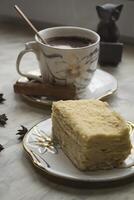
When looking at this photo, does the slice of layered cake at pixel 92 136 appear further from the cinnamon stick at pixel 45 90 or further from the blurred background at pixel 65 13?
the blurred background at pixel 65 13

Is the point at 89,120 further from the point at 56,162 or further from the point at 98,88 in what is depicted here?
the point at 98,88

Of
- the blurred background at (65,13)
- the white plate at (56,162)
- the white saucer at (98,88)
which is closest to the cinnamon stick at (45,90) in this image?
the white saucer at (98,88)

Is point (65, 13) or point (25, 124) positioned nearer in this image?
point (25, 124)

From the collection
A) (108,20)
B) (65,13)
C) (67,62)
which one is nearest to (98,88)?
(67,62)

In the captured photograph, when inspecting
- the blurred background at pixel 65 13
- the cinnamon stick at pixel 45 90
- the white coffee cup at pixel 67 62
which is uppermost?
the white coffee cup at pixel 67 62

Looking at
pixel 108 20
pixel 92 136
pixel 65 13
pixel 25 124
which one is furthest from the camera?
pixel 65 13

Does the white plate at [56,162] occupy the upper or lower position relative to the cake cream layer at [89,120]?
lower
